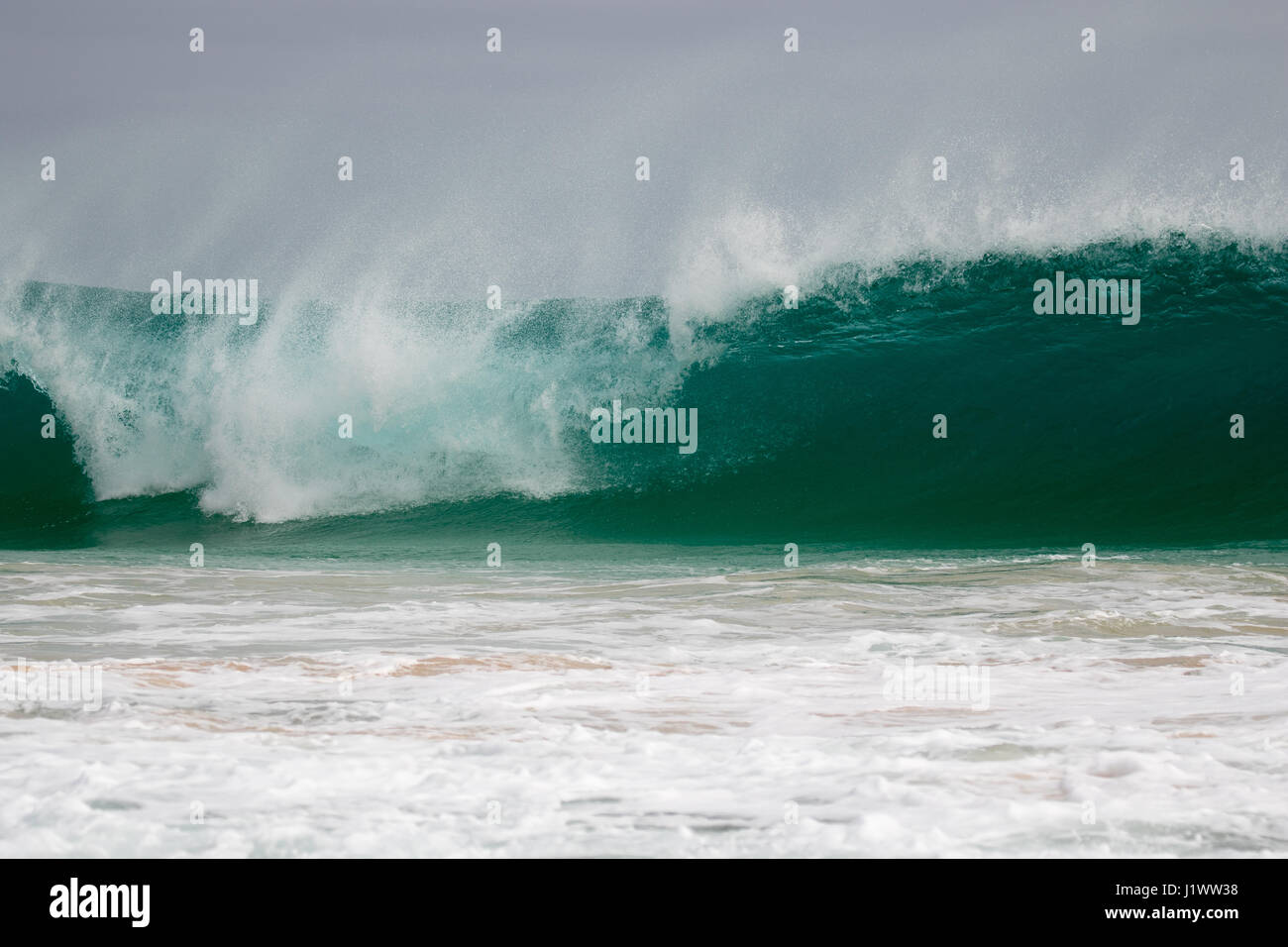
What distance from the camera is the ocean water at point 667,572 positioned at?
2854 millimetres

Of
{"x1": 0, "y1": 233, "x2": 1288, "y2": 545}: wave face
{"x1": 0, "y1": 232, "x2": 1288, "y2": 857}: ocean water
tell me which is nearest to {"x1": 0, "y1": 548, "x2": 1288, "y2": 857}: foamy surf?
{"x1": 0, "y1": 232, "x2": 1288, "y2": 857}: ocean water

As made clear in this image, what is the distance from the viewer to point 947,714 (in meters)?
3.77

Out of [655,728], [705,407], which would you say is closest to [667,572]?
[655,728]

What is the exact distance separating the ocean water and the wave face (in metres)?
0.05

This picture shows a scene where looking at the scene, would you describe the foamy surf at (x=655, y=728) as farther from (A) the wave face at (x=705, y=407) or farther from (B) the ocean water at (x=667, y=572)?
(A) the wave face at (x=705, y=407)

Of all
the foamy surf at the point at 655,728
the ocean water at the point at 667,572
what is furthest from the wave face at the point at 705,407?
the foamy surf at the point at 655,728

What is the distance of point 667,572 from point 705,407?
542 centimetres

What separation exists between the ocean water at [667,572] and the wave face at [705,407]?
0.05 metres

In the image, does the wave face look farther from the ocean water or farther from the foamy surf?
the foamy surf

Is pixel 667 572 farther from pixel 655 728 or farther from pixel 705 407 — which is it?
pixel 705 407

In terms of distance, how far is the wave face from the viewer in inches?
453
